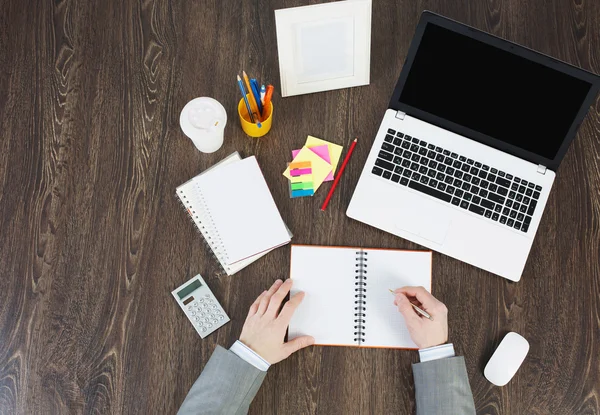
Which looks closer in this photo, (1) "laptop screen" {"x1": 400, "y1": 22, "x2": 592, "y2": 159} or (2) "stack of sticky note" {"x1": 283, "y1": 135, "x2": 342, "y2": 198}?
(1) "laptop screen" {"x1": 400, "y1": 22, "x2": 592, "y2": 159}

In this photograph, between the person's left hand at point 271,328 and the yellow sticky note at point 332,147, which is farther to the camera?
the yellow sticky note at point 332,147

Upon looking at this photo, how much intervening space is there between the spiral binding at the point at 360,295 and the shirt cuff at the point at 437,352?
0.13 m

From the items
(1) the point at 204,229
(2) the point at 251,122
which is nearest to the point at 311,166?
(2) the point at 251,122

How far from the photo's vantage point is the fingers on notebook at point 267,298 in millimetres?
1015

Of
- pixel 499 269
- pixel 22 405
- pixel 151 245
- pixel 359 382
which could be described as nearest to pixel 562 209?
pixel 499 269

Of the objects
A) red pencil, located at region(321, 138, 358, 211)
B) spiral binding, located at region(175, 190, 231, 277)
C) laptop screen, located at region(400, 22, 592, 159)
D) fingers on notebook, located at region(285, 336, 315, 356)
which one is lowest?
fingers on notebook, located at region(285, 336, 315, 356)

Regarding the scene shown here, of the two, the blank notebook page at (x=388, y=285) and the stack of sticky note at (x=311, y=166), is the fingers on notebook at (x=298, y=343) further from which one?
the stack of sticky note at (x=311, y=166)

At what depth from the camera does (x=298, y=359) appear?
1.04 meters

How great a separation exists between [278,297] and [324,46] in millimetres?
555

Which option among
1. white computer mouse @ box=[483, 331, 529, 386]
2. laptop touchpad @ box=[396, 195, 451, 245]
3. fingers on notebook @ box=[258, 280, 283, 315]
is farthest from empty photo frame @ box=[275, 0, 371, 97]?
white computer mouse @ box=[483, 331, 529, 386]

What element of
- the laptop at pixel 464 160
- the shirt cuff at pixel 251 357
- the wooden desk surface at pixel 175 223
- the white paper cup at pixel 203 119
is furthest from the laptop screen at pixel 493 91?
the shirt cuff at pixel 251 357

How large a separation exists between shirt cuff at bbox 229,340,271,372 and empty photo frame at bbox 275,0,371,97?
1.88 ft

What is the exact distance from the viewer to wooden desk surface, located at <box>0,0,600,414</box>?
103 cm

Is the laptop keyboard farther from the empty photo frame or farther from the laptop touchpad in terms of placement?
the empty photo frame
